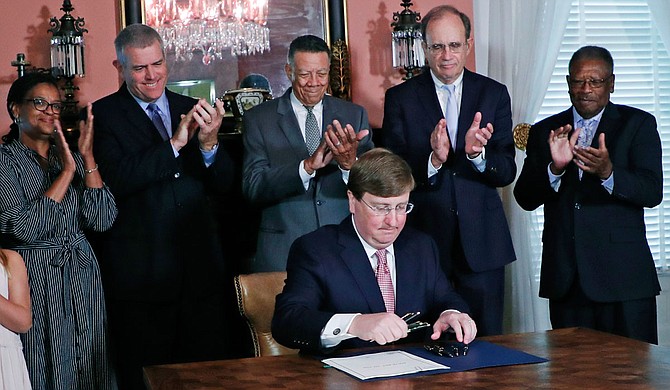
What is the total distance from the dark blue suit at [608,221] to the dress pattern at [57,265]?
5.76ft

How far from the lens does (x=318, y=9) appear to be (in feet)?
15.7

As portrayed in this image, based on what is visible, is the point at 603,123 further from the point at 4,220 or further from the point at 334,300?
the point at 4,220

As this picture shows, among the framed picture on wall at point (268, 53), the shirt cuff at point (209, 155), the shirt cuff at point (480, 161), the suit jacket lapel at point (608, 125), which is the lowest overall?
the shirt cuff at point (480, 161)

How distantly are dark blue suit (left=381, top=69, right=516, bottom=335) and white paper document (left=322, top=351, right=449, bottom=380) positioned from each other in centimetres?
122

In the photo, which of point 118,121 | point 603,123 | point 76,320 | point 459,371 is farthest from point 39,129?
point 603,123

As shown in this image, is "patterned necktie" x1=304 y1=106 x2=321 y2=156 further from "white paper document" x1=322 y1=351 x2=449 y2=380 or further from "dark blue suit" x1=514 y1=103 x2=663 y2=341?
"white paper document" x1=322 y1=351 x2=449 y2=380

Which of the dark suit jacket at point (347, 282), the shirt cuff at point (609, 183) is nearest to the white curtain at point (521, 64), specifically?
the shirt cuff at point (609, 183)

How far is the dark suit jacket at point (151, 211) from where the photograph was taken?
3639 mm

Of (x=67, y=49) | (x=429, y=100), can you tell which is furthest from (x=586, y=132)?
(x=67, y=49)

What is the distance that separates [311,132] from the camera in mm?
3807

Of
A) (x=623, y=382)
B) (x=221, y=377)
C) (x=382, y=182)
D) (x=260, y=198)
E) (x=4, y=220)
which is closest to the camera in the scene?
(x=623, y=382)

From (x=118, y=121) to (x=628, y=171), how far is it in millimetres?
2018

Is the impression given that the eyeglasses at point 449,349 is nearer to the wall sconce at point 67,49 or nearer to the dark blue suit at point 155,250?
the dark blue suit at point 155,250

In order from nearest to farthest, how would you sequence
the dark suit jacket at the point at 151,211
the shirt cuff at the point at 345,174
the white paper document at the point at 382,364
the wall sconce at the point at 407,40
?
1. the white paper document at the point at 382,364
2. the shirt cuff at the point at 345,174
3. the dark suit jacket at the point at 151,211
4. the wall sconce at the point at 407,40
